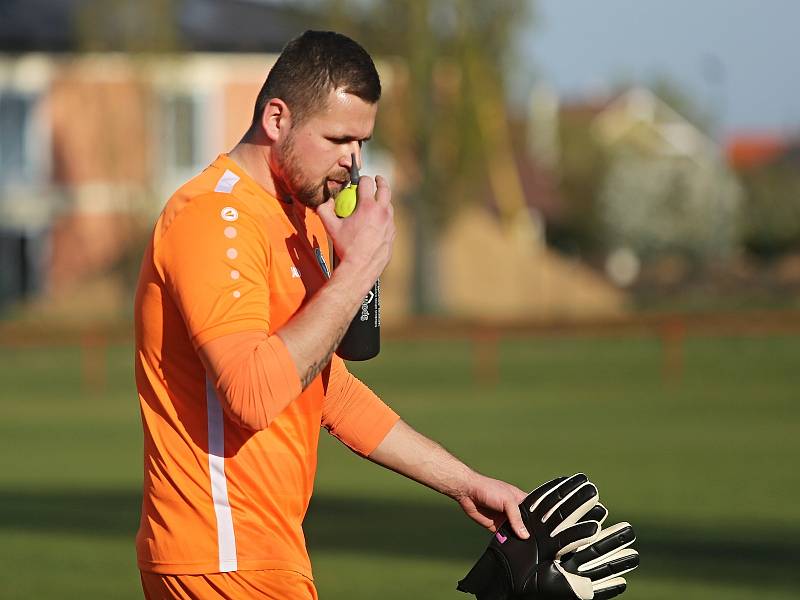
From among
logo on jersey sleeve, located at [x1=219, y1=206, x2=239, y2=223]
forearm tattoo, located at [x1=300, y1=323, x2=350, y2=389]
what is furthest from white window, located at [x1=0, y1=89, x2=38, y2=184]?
forearm tattoo, located at [x1=300, y1=323, x2=350, y2=389]

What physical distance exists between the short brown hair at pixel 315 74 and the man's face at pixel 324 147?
0.02 meters

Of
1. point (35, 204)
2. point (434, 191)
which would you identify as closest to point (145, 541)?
point (434, 191)

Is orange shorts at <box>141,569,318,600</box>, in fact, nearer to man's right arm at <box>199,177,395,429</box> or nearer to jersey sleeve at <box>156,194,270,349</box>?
man's right arm at <box>199,177,395,429</box>

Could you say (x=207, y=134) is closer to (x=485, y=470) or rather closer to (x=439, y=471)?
(x=485, y=470)

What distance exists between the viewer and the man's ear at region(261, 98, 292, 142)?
368 centimetres

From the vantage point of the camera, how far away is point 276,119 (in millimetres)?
3703

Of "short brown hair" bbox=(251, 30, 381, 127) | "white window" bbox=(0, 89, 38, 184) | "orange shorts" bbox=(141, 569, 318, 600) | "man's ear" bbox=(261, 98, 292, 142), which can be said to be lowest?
"orange shorts" bbox=(141, 569, 318, 600)

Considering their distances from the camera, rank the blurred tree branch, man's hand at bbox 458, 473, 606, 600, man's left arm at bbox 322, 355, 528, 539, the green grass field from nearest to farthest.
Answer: man's hand at bbox 458, 473, 606, 600, man's left arm at bbox 322, 355, 528, 539, the green grass field, the blurred tree branch

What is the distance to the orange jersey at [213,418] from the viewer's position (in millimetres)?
3568

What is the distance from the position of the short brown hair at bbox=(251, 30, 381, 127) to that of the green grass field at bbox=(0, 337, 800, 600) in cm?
596

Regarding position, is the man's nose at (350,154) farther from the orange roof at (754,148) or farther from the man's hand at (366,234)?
the orange roof at (754,148)

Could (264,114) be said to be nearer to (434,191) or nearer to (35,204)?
(434,191)

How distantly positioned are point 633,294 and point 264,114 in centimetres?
5207

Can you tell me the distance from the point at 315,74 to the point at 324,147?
0.54ft
